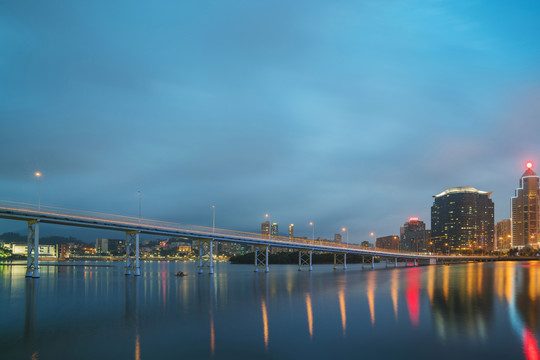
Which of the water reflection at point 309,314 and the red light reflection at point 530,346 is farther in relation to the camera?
the water reflection at point 309,314

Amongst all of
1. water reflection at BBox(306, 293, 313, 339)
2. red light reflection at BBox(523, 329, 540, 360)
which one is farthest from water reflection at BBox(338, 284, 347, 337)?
red light reflection at BBox(523, 329, 540, 360)

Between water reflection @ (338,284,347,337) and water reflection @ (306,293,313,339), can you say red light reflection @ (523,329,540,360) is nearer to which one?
water reflection @ (338,284,347,337)

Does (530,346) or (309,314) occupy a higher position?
(530,346)

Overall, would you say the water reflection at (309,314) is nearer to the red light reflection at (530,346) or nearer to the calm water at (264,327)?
the calm water at (264,327)

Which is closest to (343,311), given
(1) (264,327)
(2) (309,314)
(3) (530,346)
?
(2) (309,314)

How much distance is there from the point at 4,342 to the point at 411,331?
22.6 meters

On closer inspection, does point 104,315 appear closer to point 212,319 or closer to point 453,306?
point 212,319

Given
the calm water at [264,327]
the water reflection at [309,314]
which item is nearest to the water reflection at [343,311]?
the calm water at [264,327]

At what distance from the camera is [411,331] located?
77.6 ft

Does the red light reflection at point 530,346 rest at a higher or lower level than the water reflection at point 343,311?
higher

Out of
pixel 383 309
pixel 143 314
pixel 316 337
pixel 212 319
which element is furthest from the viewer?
pixel 383 309

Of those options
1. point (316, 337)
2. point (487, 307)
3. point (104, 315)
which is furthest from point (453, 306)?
point (104, 315)

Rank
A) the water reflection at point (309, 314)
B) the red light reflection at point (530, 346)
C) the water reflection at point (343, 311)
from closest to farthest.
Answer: the red light reflection at point (530, 346) < the water reflection at point (309, 314) < the water reflection at point (343, 311)

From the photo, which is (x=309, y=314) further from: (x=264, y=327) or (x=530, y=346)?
(x=530, y=346)
